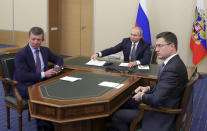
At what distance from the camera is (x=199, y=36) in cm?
628

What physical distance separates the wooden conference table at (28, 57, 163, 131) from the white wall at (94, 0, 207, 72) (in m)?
3.68

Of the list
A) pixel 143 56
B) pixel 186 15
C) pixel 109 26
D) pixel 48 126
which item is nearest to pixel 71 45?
pixel 109 26

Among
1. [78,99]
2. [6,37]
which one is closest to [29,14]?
[6,37]

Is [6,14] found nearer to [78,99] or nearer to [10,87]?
[10,87]

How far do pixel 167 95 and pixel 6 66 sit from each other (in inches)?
84.8

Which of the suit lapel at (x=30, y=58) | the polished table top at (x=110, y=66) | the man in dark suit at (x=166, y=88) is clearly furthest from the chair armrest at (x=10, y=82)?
the man in dark suit at (x=166, y=88)

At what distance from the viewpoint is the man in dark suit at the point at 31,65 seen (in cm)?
322

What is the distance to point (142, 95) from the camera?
Answer: 2479 mm

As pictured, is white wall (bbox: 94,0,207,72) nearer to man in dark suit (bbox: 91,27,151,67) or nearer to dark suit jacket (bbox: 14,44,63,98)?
man in dark suit (bbox: 91,27,151,67)

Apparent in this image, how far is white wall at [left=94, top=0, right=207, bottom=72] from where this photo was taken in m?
6.58

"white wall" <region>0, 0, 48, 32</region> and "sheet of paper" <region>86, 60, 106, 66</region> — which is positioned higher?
"white wall" <region>0, 0, 48, 32</region>

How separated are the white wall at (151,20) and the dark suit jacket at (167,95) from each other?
14.8 feet

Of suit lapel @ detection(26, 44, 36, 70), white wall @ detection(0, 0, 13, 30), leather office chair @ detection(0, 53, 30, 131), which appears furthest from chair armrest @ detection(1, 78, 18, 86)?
white wall @ detection(0, 0, 13, 30)

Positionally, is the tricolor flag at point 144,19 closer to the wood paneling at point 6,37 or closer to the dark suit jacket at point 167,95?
the dark suit jacket at point 167,95
